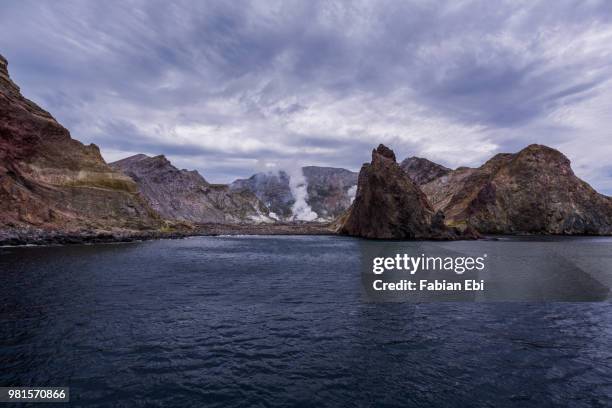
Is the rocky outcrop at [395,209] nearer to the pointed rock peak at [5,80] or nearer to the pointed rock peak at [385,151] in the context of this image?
the pointed rock peak at [385,151]

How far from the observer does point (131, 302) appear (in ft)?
95.8

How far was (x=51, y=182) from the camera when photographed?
385 ft

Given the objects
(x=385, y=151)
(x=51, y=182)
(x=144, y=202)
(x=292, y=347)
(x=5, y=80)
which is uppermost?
(x=5, y=80)

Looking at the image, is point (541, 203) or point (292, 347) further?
point (541, 203)

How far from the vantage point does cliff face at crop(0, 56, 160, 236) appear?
92.9 meters

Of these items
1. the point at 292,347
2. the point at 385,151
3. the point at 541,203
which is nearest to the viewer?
the point at 292,347

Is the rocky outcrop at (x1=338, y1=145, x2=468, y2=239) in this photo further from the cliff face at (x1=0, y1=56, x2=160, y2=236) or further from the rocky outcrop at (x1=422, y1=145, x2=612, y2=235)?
the cliff face at (x1=0, y1=56, x2=160, y2=236)

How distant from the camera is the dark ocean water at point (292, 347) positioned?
47.8 feet

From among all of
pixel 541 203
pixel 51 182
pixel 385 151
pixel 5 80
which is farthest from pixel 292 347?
pixel 541 203

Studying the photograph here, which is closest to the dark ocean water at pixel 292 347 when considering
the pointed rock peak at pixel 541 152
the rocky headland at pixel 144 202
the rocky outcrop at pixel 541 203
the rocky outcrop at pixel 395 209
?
the rocky headland at pixel 144 202

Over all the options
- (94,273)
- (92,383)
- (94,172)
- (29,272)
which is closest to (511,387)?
(92,383)

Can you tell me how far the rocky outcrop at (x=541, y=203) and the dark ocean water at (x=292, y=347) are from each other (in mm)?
158898

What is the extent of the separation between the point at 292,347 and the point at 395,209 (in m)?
118

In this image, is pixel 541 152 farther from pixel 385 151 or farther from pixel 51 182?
pixel 51 182
